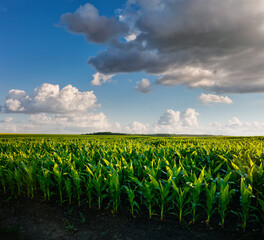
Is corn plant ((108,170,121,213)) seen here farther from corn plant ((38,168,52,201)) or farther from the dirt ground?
corn plant ((38,168,52,201))

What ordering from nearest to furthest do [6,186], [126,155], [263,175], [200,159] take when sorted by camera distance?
[263,175] < [6,186] < [200,159] < [126,155]

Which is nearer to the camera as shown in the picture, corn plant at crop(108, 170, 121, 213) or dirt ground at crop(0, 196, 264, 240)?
dirt ground at crop(0, 196, 264, 240)

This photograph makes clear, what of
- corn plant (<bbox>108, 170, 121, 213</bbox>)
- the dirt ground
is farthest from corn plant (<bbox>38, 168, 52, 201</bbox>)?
corn plant (<bbox>108, 170, 121, 213</bbox>)

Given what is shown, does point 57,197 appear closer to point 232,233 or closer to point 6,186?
point 6,186

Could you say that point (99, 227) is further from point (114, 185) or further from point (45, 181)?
point (45, 181)

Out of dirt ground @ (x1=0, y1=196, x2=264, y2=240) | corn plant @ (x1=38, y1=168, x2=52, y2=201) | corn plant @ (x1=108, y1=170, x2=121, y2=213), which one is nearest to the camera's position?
dirt ground @ (x1=0, y1=196, x2=264, y2=240)

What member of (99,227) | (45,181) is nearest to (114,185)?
(99,227)

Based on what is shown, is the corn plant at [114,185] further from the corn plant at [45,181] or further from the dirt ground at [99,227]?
the corn plant at [45,181]

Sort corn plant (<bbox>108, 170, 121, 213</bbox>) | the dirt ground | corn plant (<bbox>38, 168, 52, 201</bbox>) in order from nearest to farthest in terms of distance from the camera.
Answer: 1. the dirt ground
2. corn plant (<bbox>108, 170, 121, 213</bbox>)
3. corn plant (<bbox>38, 168, 52, 201</bbox>)

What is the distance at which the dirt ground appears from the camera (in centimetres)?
354

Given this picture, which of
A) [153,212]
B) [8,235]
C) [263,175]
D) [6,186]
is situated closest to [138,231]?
[153,212]

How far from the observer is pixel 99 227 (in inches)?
152

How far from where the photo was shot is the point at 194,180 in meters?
3.96

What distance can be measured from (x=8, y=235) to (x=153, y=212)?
294 centimetres
